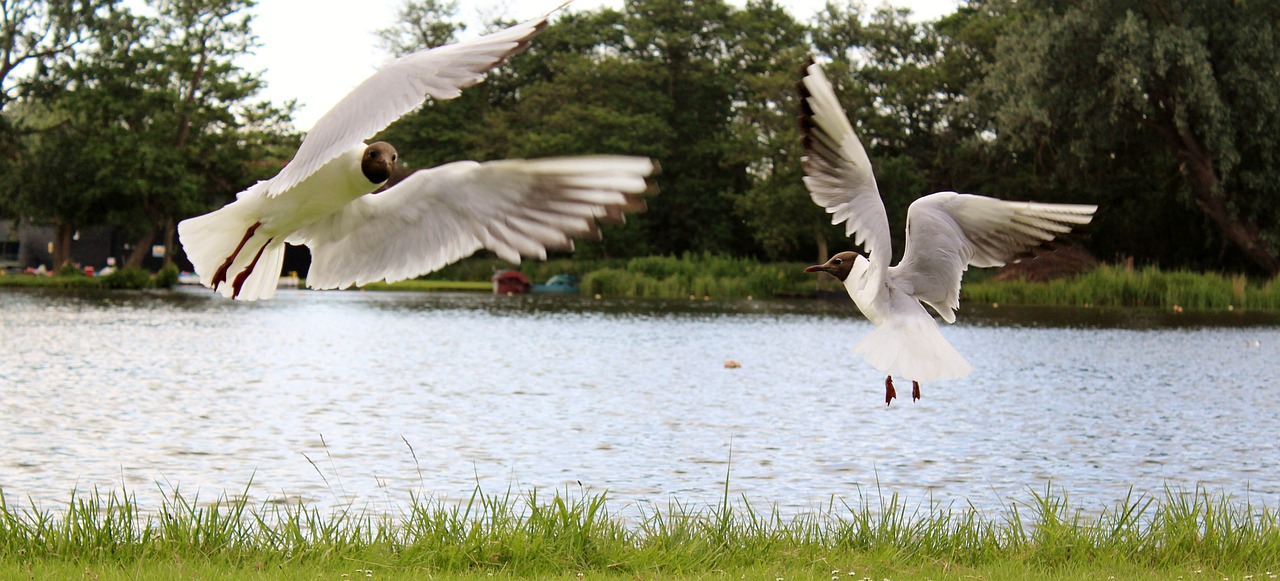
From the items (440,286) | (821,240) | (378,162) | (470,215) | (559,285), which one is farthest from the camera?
(440,286)

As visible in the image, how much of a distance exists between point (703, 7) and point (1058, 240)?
4952 cm

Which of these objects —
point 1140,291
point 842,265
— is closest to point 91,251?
point 1140,291

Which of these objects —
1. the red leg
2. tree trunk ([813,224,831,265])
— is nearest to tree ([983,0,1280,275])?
tree trunk ([813,224,831,265])

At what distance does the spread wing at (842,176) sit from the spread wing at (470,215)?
182cm

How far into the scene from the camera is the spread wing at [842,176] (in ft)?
21.0

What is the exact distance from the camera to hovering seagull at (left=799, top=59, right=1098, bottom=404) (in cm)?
641

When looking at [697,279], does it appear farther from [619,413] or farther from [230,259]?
[230,259]

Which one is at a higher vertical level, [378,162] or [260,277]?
[378,162]

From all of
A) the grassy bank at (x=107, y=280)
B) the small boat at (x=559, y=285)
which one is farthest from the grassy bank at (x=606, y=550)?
the small boat at (x=559, y=285)

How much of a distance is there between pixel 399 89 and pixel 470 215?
703mm

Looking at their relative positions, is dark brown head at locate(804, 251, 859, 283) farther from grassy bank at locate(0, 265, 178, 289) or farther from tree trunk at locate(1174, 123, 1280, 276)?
grassy bank at locate(0, 265, 178, 289)

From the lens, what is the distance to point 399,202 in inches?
214

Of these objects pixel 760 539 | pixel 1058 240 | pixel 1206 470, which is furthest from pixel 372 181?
pixel 1206 470

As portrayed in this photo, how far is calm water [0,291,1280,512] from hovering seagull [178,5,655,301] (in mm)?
1496
